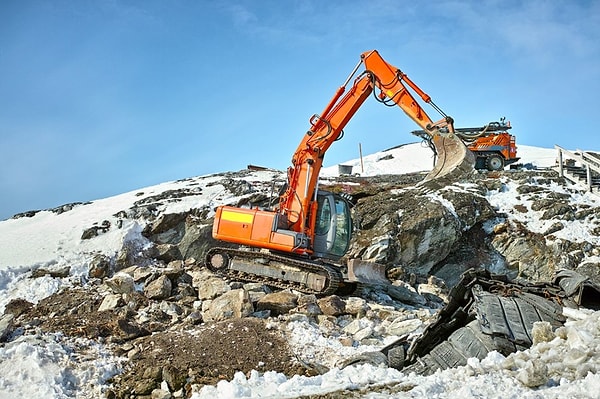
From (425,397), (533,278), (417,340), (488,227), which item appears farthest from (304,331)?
(488,227)

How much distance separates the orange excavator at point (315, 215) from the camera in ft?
33.8

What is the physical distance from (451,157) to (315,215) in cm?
287

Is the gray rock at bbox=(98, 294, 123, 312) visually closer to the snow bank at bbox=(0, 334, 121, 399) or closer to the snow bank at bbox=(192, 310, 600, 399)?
the snow bank at bbox=(0, 334, 121, 399)

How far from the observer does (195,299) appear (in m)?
9.66

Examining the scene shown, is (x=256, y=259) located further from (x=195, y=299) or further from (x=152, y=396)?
(x=152, y=396)

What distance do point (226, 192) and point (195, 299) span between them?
8.60m

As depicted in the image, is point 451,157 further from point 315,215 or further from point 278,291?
point 278,291

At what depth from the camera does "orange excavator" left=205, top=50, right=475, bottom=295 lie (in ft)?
33.8

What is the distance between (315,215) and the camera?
1084cm

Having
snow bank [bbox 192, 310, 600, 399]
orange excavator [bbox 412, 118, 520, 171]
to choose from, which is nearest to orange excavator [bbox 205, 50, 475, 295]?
snow bank [bbox 192, 310, 600, 399]

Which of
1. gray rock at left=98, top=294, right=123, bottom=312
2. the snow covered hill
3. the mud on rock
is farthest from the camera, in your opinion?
gray rock at left=98, top=294, right=123, bottom=312

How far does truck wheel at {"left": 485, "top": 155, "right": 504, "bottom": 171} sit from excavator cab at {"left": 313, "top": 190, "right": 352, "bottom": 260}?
1391cm

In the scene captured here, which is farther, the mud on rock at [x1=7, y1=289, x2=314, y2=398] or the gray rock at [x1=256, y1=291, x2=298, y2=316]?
the gray rock at [x1=256, y1=291, x2=298, y2=316]

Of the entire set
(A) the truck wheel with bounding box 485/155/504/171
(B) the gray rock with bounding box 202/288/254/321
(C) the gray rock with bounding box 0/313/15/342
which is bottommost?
(C) the gray rock with bounding box 0/313/15/342
